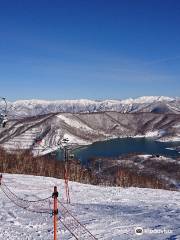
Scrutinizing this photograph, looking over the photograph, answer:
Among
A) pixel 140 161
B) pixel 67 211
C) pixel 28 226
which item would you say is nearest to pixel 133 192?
pixel 67 211

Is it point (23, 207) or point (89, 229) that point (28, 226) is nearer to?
point (89, 229)

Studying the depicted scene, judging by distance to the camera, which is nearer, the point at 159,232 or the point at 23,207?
the point at 159,232

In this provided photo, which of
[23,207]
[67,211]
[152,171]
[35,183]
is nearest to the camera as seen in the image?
[67,211]

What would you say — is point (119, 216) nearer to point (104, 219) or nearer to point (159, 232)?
point (104, 219)

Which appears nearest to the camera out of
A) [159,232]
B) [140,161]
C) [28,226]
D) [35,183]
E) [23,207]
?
[159,232]

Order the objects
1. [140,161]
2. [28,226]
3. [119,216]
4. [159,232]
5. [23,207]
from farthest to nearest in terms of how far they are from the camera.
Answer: [140,161] → [23,207] → [119,216] → [28,226] → [159,232]

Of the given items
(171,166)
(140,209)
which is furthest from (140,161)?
(140,209)

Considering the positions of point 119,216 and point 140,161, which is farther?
point 140,161

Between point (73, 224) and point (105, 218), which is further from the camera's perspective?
point (105, 218)

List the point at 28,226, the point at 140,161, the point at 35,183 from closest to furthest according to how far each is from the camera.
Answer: the point at 28,226
the point at 35,183
the point at 140,161
